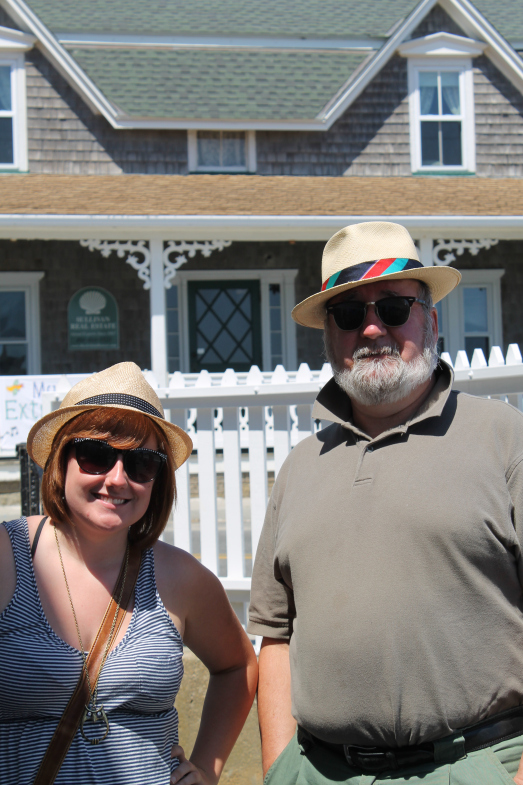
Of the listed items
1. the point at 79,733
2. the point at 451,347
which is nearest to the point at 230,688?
→ the point at 79,733

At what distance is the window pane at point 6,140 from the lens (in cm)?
1099

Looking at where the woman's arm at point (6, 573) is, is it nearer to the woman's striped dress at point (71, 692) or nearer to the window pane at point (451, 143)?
the woman's striped dress at point (71, 692)

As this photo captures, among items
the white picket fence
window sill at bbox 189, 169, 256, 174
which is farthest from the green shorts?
window sill at bbox 189, 169, 256, 174

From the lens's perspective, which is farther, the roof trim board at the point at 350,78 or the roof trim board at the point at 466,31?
the roof trim board at the point at 466,31

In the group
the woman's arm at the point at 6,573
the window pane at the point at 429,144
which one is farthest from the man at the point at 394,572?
the window pane at the point at 429,144

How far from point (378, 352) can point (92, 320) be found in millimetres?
9267

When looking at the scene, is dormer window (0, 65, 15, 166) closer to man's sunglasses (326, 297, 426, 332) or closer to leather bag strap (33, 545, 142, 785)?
man's sunglasses (326, 297, 426, 332)

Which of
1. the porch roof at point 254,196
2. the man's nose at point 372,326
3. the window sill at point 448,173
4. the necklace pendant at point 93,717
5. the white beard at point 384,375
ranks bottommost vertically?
the necklace pendant at point 93,717

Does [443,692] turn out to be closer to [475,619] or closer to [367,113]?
[475,619]

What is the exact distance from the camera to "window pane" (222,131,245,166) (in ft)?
37.7

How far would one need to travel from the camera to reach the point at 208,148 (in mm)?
11484

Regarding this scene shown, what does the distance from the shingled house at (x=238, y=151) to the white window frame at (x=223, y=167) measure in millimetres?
31

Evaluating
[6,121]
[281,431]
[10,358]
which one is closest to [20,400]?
[10,358]

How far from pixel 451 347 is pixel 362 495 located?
10239 mm
